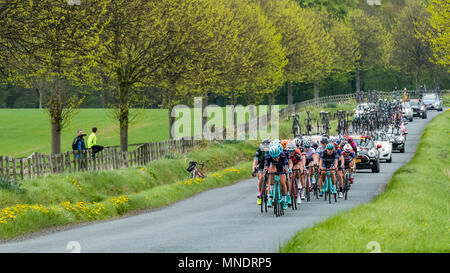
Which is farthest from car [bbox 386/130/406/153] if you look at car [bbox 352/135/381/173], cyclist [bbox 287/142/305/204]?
cyclist [bbox 287/142/305/204]

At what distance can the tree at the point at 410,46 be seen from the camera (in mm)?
96562

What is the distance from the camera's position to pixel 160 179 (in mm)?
32906

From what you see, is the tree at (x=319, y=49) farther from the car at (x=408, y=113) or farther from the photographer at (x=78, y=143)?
the photographer at (x=78, y=143)

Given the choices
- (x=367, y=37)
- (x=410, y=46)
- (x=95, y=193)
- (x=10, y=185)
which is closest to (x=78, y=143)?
(x=95, y=193)

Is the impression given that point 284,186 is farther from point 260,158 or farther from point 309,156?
point 309,156

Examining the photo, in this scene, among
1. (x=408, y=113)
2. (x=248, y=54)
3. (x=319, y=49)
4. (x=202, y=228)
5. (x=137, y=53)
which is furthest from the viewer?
(x=319, y=49)

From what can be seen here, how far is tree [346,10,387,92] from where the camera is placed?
96.3 metres

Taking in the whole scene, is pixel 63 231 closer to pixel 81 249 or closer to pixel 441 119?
pixel 81 249

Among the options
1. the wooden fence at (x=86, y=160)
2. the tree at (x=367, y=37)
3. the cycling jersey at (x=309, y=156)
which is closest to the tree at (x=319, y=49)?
the tree at (x=367, y=37)

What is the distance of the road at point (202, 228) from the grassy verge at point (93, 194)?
95cm

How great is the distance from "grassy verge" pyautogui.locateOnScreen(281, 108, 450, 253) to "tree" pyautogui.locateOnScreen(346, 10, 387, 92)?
6951cm

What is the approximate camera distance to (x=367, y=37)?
318 feet

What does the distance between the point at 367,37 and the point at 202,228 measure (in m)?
82.2
